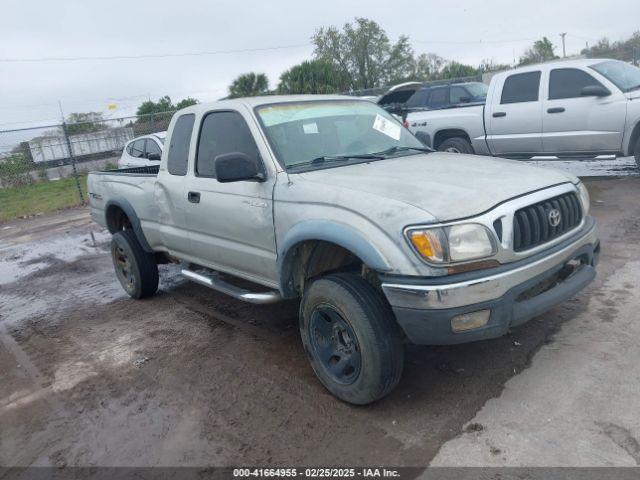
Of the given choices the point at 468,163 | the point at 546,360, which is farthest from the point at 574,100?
the point at 546,360

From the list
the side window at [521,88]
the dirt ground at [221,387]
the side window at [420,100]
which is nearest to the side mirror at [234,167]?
the dirt ground at [221,387]

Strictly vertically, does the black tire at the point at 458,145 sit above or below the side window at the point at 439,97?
below

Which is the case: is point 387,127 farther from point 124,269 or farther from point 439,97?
point 439,97

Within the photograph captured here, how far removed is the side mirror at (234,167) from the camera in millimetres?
3416

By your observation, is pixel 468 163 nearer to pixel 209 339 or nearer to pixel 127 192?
pixel 209 339

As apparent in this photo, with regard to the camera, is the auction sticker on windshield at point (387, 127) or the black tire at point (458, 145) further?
the black tire at point (458, 145)

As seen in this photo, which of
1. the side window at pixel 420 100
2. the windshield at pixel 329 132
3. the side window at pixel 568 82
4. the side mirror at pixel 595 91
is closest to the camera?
the windshield at pixel 329 132

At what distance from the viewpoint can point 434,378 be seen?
3.45m

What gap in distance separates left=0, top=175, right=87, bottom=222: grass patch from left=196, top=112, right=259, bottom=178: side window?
11.1 meters

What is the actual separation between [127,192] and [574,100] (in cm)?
657

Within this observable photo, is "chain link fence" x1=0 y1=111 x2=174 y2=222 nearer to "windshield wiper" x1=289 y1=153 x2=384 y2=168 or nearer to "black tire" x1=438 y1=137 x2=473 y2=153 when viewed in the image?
"black tire" x1=438 y1=137 x2=473 y2=153

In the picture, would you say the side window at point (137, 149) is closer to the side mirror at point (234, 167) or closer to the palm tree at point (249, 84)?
the side mirror at point (234, 167)

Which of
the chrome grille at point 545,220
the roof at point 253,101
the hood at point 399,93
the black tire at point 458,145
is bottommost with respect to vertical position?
the black tire at point 458,145

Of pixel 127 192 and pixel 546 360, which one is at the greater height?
pixel 127 192
